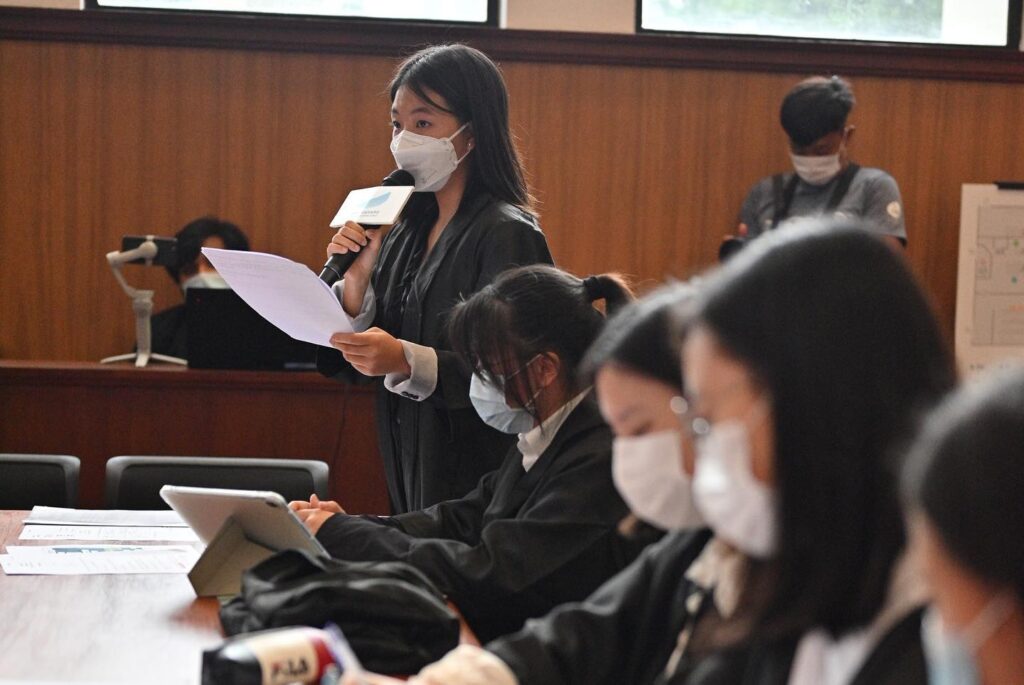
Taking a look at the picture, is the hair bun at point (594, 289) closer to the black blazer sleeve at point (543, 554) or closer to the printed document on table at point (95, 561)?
the black blazer sleeve at point (543, 554)

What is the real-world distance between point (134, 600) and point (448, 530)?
634 mm

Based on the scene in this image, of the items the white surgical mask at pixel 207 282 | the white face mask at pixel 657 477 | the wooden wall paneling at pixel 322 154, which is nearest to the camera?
the white face mask at pixel 657 477

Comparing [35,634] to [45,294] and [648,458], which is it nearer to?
[648,458]

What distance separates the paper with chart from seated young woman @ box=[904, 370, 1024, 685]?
476 cm

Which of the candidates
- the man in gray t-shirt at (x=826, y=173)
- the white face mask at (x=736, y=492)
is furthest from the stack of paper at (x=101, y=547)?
the man in gray t-shirt at (x=826, y=173)

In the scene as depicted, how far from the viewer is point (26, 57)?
5.18 metres


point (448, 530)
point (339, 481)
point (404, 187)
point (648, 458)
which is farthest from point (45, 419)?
point (648, 458)

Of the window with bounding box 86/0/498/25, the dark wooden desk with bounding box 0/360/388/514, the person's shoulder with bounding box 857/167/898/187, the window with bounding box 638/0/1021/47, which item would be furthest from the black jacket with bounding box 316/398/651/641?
the window with bounding box 638/0/1021/47

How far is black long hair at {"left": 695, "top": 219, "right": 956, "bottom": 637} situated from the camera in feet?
3.42

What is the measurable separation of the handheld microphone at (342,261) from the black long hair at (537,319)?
80cm

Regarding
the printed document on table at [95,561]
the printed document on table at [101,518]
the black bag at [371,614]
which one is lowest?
the printed document on table at [101,518]

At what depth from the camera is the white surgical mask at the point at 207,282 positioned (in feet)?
14.4

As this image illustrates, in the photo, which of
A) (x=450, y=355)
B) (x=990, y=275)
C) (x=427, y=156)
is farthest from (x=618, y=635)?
(x=990, y=275)

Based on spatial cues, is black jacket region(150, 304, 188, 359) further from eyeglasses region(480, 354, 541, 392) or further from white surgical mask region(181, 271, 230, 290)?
eyeglasses region(480, 354, 541, 392)
